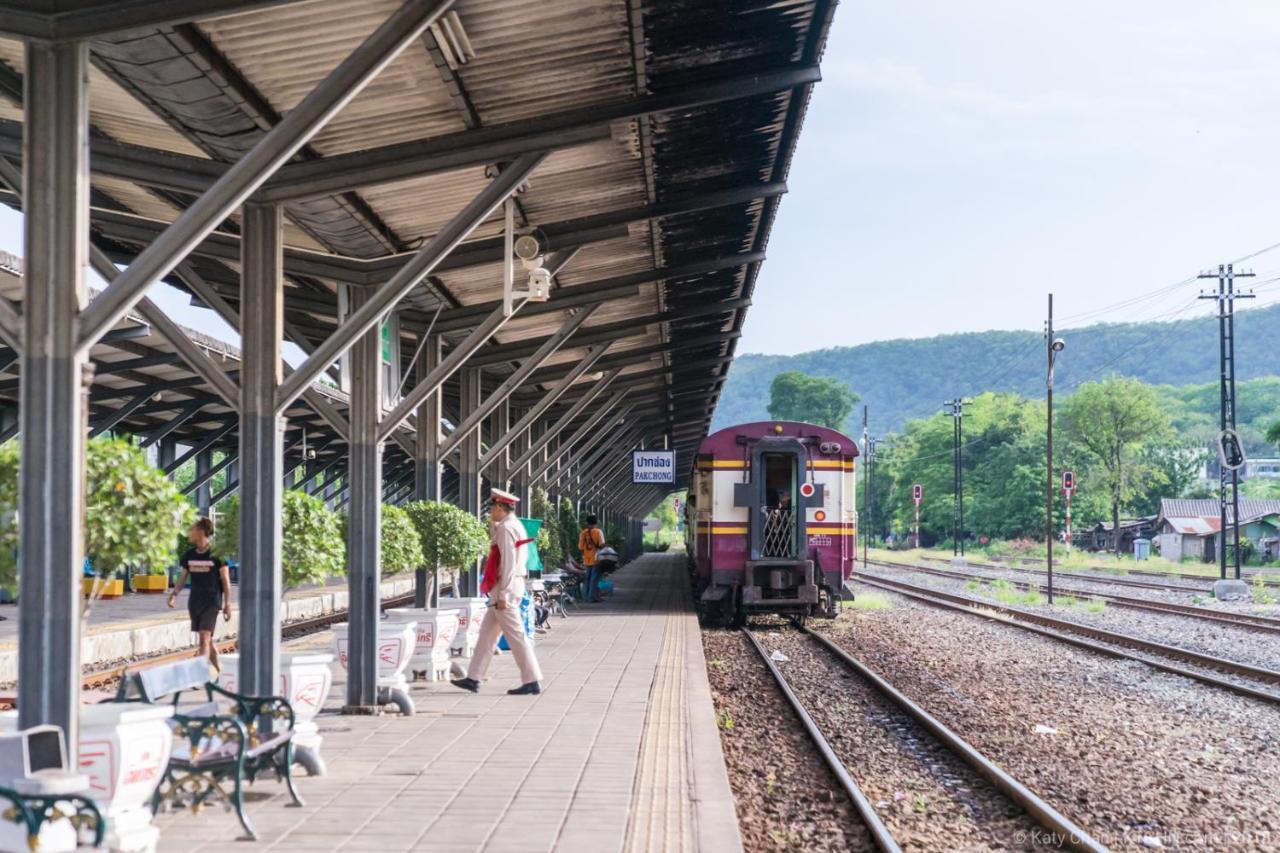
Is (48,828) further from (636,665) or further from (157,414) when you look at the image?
(157,414)

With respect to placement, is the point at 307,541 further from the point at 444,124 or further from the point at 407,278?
the point at 444,124

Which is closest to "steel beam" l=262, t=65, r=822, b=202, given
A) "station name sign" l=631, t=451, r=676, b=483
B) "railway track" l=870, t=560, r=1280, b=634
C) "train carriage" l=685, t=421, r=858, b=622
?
"train carriage" l=685, t=421, r=858, b=622

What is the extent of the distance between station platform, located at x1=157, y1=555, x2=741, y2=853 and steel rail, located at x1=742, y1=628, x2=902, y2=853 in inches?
29.4

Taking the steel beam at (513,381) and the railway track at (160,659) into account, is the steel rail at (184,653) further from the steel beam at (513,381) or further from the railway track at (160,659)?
the steel beam at (513,381)

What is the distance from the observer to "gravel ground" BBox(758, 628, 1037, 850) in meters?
7.62

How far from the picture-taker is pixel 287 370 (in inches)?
633

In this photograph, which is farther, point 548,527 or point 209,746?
point 548,527

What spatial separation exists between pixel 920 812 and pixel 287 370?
9.90 meters

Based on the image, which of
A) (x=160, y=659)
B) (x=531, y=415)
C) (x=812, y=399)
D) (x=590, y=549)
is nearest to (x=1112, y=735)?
(x=531, y=415)

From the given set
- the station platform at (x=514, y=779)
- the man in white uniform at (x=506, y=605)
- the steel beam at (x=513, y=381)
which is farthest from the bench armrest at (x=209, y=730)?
the steel beam at (x=513, y=381)

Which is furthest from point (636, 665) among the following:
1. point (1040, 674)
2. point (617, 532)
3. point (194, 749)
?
point (617, 532)

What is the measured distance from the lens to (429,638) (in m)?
12.8

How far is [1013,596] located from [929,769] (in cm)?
2229

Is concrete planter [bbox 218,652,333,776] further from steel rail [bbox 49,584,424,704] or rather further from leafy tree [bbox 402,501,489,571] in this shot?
leafy tree [bbox 402,501,489,571]
